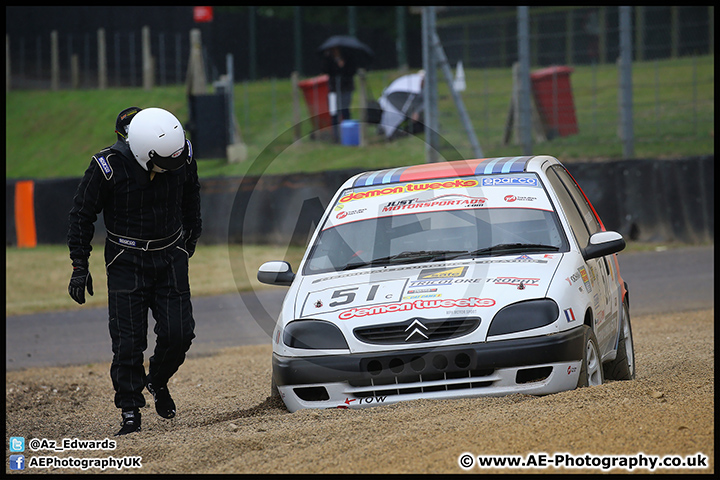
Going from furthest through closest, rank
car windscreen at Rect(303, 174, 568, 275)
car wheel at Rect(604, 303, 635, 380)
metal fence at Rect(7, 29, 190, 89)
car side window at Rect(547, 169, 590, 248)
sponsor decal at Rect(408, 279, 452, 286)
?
metal fence at Rect(7, 29, 190, 89), car wheel at Rect(604, 303, 635, 380), car side window at Rect(547, 169, 590, 248), car windscreen at Rect(303, 174, 568, 275), sponsor decal at Rect(408, 279, 452, 286)

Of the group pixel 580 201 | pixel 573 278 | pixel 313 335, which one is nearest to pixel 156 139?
pixel 313 335

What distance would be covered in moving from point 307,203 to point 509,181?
34.3 feet

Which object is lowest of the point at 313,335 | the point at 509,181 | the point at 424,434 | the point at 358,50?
the point at 424,434

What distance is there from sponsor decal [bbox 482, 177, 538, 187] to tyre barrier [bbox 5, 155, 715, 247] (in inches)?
328

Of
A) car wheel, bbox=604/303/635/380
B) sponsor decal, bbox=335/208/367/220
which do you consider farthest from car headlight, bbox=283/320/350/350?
car wheel, bbox=604/303/635/380

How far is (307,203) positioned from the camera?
16594 mm

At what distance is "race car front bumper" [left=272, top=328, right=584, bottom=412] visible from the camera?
16.6ft

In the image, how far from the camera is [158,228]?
5.70 metres

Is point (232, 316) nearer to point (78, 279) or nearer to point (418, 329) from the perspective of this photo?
point (78, 279)

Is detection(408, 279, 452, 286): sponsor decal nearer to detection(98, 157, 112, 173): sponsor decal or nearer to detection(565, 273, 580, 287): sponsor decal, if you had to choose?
detection(565, 273, 580, 287): sponsor decal

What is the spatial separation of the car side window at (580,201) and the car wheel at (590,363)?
4.59 feet

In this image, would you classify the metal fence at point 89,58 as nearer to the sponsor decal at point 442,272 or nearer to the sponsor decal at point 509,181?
the sponsor decal at point 509,181

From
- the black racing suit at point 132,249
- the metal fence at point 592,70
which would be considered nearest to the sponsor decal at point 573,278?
the black racing suit at point 132,249

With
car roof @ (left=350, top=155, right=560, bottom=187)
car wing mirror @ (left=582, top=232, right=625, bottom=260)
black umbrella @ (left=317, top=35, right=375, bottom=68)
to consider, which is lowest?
car wing mirror @ (left=582, top=232, right=625, bottom=260)
